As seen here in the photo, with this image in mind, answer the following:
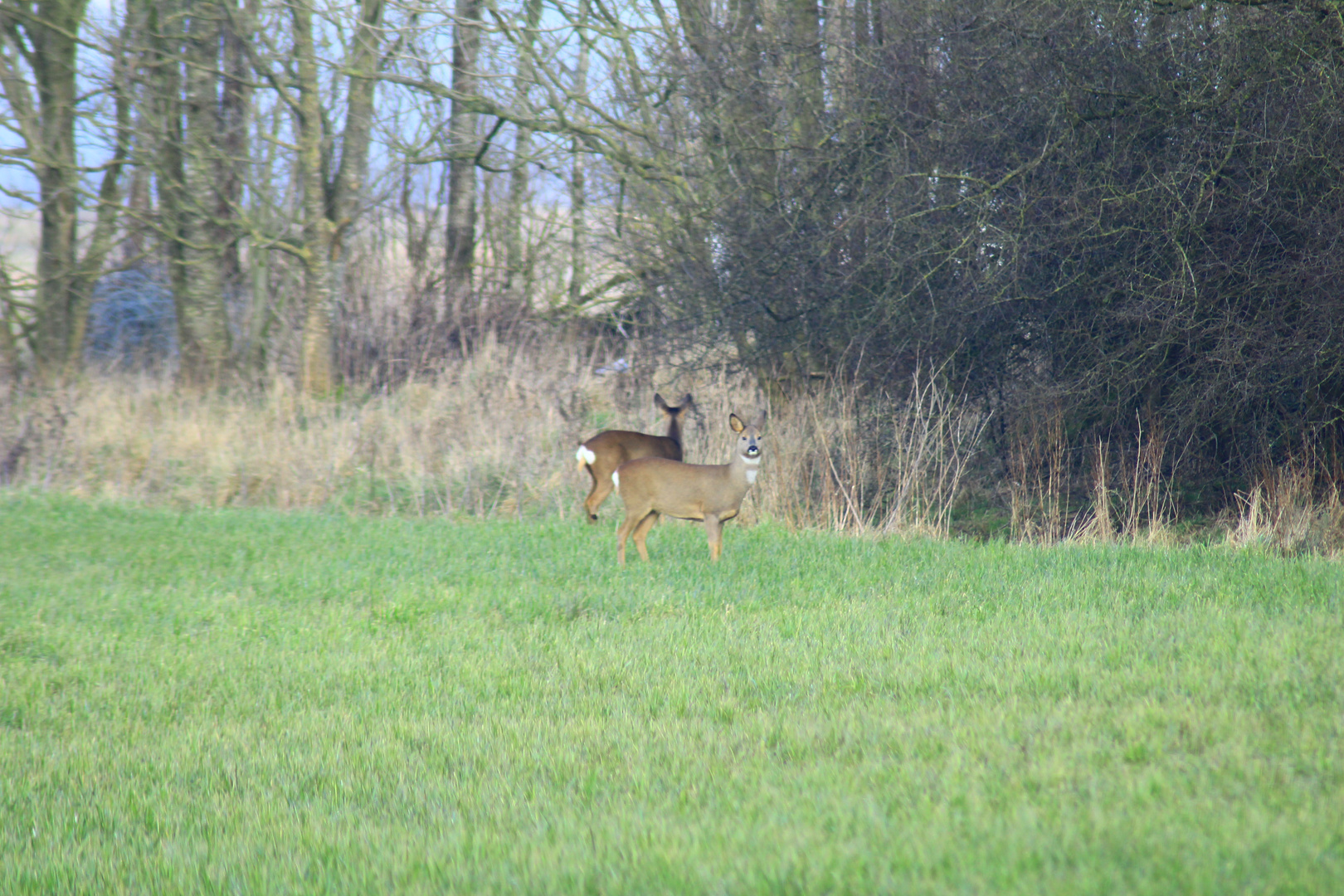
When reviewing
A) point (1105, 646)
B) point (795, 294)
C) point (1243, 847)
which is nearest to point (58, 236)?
point (795, 294)

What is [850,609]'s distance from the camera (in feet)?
20.4

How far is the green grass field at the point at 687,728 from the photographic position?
9.95 ft

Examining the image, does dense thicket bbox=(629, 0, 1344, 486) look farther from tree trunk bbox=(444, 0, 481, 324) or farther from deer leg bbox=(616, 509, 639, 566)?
tree trunk bbox=(444, 0, 481, 324)

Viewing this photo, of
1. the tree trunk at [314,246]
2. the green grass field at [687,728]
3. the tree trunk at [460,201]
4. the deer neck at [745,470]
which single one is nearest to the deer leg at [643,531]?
A: the green grass field at [687,728]

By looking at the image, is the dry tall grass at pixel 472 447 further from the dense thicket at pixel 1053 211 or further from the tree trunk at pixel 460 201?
the tree trunk at pixel 460 201

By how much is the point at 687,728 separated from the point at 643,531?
3.80m

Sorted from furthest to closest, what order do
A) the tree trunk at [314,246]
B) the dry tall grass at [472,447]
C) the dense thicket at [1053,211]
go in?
A: the tree trunk at [314,246] → the dry tall grass at [472,447] → the dense thicket at [1053,211]

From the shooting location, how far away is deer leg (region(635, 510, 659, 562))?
791 centimetres

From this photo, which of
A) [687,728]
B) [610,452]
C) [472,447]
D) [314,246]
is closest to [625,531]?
[610,452]

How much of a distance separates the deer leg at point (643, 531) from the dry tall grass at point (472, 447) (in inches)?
85.4

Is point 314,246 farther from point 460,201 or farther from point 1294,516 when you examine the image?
Result: point 1294,516

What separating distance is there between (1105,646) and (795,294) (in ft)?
24.5

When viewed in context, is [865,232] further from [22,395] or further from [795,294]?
[22,395]

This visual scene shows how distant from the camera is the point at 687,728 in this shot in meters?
4.25
